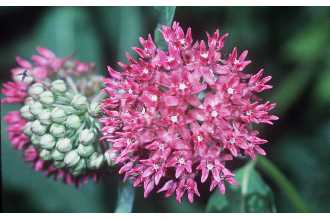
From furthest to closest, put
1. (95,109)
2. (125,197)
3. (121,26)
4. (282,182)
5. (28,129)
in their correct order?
(121,26)
(282,182)
(125,197)
(28,129)
(95,109)

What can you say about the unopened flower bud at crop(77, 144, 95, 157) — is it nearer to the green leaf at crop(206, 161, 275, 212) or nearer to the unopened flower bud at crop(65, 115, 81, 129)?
the unopened flower bud at crop(65, 115, 81, 129)

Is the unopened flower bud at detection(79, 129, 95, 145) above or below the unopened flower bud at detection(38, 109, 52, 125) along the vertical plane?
below

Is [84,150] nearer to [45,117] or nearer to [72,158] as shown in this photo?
[72,158]

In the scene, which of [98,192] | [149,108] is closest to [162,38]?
[149,108]

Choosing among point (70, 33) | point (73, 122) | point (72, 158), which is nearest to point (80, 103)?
point (73, 122)

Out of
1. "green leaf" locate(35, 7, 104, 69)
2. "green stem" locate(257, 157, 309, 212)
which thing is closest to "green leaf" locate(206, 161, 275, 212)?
"green stem" locate(257, 157, 309, 212)

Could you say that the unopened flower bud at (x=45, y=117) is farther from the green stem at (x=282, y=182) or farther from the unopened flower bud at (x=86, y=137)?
the green stem at (x=282, y=182)
